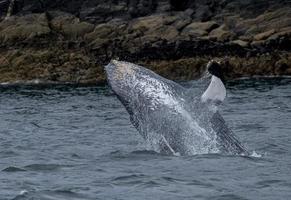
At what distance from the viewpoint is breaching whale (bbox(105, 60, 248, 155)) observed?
15.0 metres

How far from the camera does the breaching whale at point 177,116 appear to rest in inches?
592

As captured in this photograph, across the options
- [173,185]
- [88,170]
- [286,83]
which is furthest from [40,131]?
[286,83]

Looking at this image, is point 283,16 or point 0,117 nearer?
point 0,117

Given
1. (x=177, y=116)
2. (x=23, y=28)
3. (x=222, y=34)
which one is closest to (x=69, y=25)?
(x=23, y=28)

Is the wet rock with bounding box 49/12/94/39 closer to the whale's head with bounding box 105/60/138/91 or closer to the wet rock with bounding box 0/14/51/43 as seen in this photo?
the wet rock with bounding box 0/14/51/43

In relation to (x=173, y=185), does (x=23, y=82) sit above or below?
below

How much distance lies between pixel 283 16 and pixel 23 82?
18.2 meters

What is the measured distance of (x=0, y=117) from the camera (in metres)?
28.8

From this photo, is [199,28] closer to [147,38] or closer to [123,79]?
[147,38]

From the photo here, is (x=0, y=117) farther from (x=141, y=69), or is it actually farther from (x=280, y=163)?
(x=280, y=163)

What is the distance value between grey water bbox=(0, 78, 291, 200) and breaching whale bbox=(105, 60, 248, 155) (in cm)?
27

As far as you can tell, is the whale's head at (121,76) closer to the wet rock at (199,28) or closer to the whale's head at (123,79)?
the whale's head at (123,79)

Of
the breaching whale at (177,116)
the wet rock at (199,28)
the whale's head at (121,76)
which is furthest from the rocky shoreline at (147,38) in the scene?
the breaching whale at (177,116)

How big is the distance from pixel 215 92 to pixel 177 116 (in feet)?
3.11
